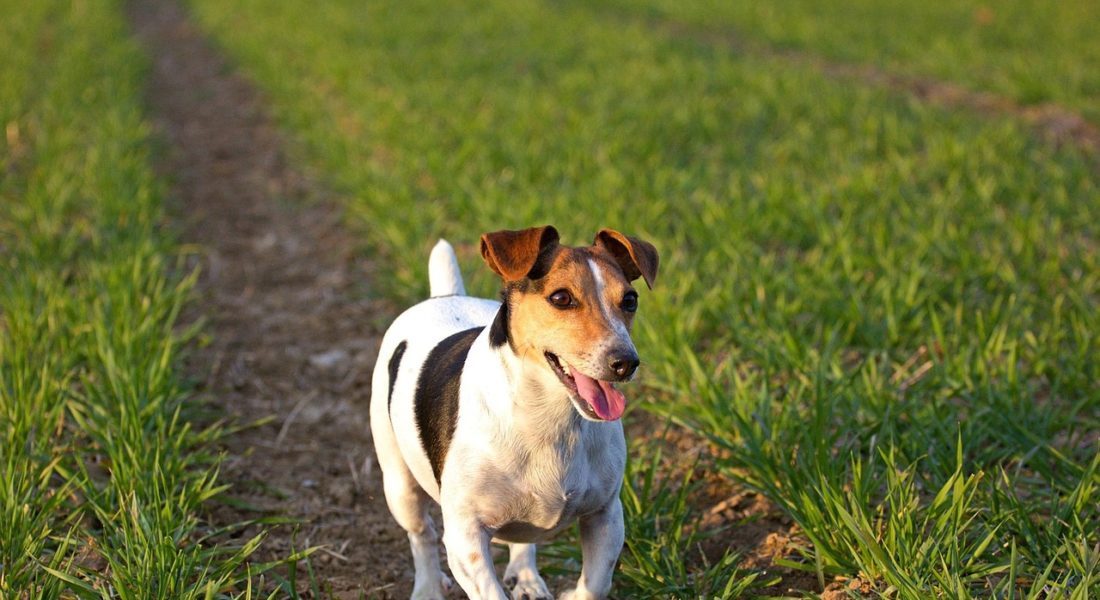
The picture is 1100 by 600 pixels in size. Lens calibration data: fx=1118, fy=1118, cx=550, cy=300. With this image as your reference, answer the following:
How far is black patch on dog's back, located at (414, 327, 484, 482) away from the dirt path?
2.63 feet

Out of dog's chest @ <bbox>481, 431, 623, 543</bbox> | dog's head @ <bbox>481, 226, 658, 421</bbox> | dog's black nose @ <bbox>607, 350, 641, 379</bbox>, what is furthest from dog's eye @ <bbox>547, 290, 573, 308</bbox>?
dog's chest @ <bbox>481, 431, 623, 543</bbox>

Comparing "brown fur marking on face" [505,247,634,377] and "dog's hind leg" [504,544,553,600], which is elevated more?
"brown fur marking on face" [505,247,634,377]

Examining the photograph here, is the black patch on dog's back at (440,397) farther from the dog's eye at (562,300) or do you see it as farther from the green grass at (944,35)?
the green grass at (944,35)

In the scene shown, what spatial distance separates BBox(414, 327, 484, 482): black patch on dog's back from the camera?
305 cm

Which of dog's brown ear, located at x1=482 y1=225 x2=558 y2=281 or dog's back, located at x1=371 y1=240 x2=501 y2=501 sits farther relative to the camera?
dog's back, located at x1=371 y1=240 x2=501 y2=501

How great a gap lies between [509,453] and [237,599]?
1034 mm

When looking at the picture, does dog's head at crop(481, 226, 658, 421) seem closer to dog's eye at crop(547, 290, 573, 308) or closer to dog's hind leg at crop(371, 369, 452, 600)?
dog's eye at crop(547, 290, 573, 308)

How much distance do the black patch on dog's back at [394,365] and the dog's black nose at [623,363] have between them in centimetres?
97

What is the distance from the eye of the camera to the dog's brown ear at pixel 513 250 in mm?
2879

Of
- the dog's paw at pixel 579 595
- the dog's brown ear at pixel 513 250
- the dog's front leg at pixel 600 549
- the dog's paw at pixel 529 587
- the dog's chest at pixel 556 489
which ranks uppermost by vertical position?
the dog's brown ear at pixel 513 250

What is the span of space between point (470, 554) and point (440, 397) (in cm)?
45

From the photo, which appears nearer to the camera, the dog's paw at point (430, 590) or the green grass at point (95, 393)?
the green grass at point (95, 393)

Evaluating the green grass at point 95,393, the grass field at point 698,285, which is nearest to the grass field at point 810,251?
the grass field at point 698,285

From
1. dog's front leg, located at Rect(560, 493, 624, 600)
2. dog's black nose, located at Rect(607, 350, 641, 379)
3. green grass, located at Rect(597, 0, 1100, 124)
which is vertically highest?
dog's black nose, located at Rect(607, 350, 641, 379)
